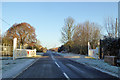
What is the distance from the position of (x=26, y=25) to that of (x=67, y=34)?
1556 cm

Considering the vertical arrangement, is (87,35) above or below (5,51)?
above

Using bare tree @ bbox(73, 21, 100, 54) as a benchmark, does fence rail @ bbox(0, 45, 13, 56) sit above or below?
below

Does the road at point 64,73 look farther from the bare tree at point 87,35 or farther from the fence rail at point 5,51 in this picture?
the bare tree at point 87,35

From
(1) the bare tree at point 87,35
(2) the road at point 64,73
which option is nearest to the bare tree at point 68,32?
(1) the bare tree at point 87,35

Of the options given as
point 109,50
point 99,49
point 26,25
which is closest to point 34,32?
point 26,25

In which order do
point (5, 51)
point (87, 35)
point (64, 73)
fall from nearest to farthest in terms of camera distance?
point (64, 73), point (5, 51), point (87, 35)

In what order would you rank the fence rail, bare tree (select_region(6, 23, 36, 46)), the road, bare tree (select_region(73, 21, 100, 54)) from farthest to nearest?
1. bare tree (select_region(6, 23, 36, 46))
2. bare tree (select_region(73, 21, 100, 54))
3. the fence rail
4. the road

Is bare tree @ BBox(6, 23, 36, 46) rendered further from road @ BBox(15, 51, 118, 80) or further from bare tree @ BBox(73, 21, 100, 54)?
road @ BBox(15, 51, 118, 80)

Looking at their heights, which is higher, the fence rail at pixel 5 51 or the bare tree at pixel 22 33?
the bare tree at pixel 22 33

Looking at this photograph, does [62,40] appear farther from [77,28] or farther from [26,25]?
[26,25]

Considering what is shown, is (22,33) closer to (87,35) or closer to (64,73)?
(87,35)

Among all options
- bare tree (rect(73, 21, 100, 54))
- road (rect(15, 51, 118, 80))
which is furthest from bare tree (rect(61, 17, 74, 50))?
road (rect(15, 51, 118, 80))

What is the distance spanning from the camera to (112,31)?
30.3m

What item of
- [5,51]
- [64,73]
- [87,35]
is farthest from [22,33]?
[64,73]
